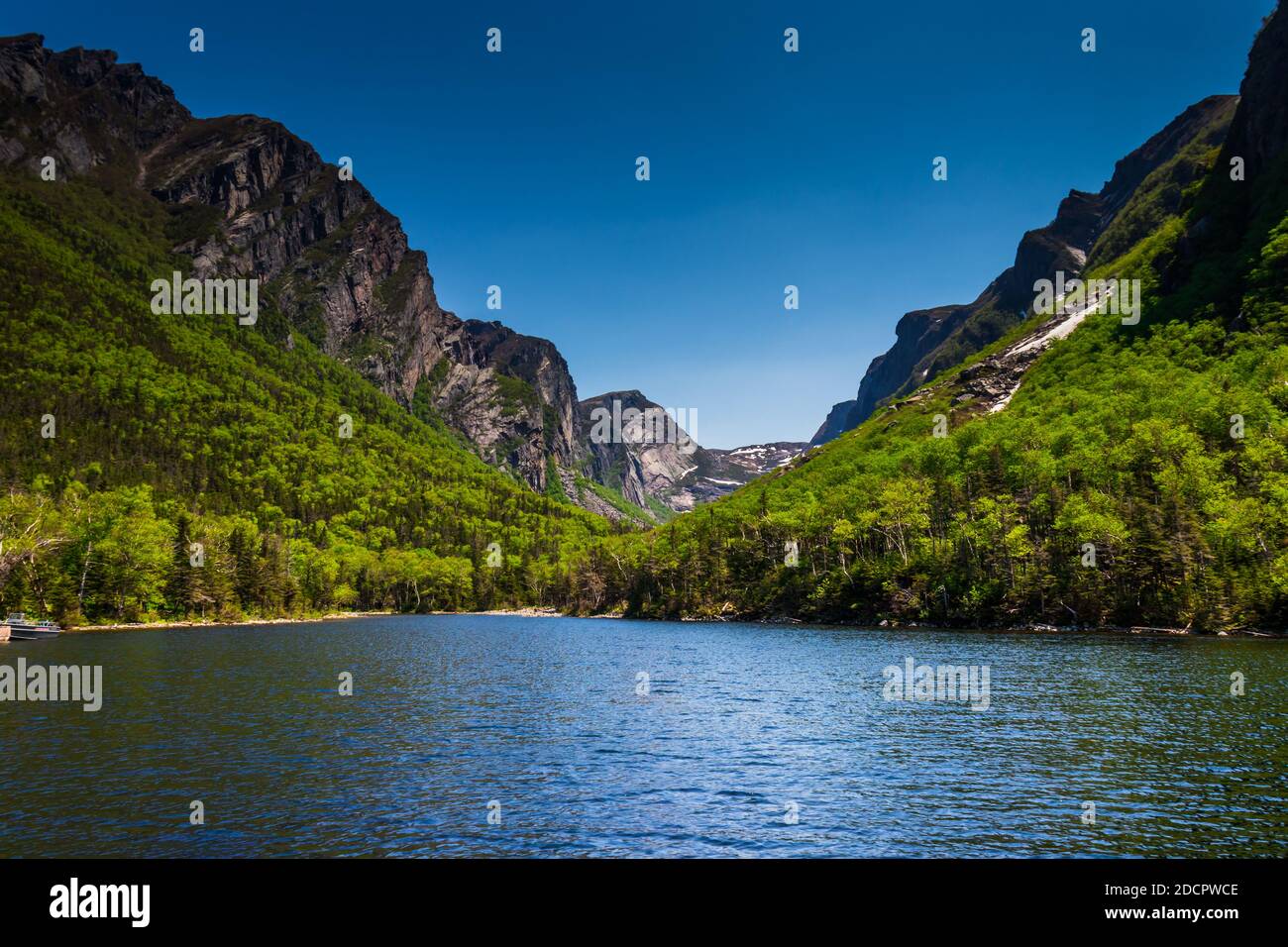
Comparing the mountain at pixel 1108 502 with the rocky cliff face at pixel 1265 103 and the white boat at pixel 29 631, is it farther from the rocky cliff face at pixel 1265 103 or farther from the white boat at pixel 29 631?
the white boat at pixel 29 631

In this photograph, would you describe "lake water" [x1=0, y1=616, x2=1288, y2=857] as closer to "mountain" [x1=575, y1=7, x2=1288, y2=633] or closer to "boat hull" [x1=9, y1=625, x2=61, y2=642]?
"mountain" [x1=575, y1=7, x2=1288, y2=633]

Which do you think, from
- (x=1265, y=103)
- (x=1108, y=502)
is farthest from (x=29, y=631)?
(x=1265, y=103)

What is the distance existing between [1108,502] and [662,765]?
92.5m

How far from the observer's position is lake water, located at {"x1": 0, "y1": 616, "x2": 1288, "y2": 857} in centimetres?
2209

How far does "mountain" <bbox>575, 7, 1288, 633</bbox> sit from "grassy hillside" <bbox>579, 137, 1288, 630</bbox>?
0.32m

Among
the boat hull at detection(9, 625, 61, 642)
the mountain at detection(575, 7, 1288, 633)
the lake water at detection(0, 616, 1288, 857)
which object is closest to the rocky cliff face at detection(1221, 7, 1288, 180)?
the mountain at detection(575, 7, 1288, 633)

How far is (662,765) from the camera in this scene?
3131 centimetres

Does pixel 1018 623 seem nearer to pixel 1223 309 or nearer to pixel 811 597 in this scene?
pixel 811 597

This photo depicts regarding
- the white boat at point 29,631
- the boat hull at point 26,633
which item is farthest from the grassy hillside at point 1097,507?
the boat hull at point 26,633

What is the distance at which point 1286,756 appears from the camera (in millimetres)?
28891

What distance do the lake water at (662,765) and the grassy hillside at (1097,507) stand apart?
27.5 m

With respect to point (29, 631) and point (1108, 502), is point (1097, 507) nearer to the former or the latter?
point (1108, 502)
